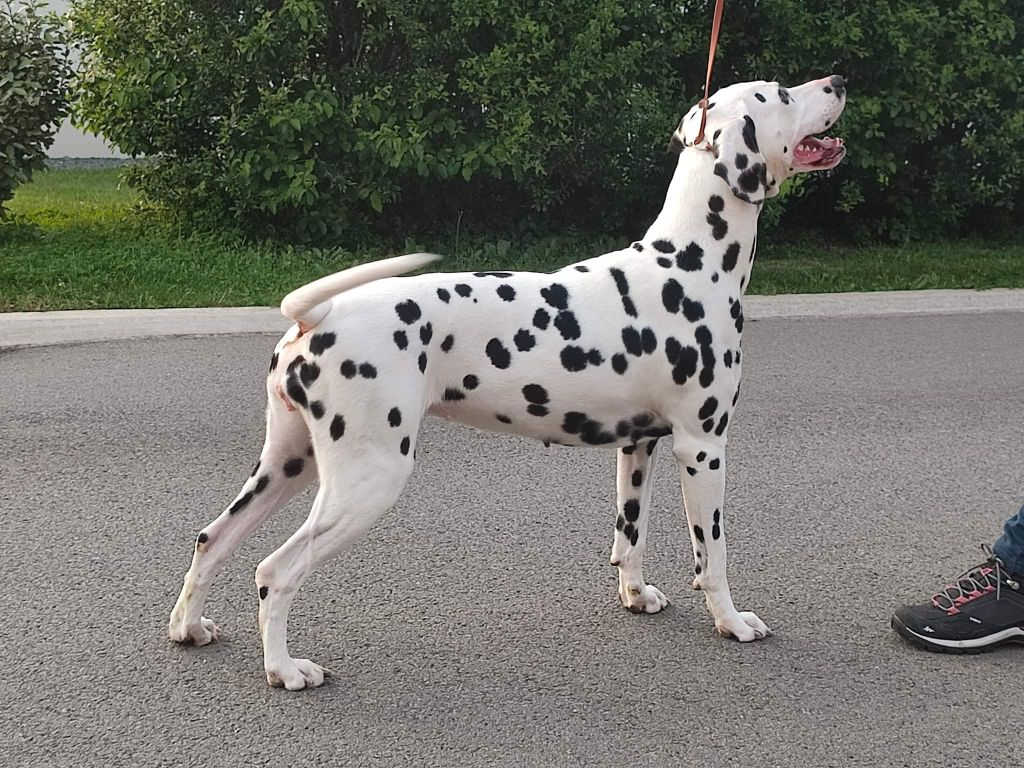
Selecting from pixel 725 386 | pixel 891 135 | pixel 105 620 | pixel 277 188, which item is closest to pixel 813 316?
pixel 891 135

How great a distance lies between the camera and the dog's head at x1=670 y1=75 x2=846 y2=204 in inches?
158

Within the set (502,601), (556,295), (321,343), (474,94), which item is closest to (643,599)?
(502,601)

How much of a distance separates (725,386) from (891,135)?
8908mm

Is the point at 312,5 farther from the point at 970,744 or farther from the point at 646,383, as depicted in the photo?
the point at 970,744

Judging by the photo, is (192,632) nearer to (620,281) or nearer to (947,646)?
(620,281)

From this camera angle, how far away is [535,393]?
3.85 m

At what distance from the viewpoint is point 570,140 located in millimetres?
10789

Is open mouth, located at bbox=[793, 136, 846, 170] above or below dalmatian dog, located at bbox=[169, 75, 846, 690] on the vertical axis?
above

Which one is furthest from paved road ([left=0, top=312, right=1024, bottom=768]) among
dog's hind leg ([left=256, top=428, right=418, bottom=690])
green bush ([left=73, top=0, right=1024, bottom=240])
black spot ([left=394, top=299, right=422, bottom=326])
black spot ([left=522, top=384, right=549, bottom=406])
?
green bush ([left=73, top=0, right=1024, bottom=240])

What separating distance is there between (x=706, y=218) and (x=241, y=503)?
1743 mm

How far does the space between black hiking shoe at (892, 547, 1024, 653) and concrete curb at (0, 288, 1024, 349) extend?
16.8 ft

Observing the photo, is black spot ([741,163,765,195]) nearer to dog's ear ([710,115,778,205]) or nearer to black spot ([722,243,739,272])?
dog's ear ([710,115,778,205])

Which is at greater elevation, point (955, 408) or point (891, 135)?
point (891, 135)

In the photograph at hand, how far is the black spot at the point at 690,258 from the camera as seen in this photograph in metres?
4.07
